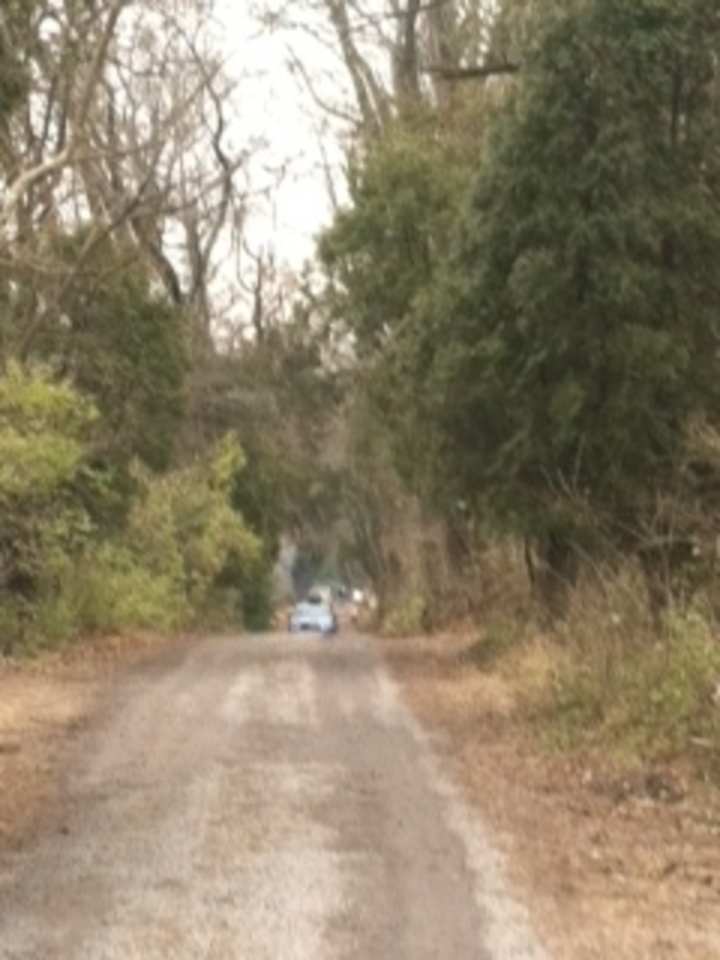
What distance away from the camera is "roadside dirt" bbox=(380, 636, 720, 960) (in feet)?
35.6

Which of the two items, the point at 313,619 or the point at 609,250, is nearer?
→ the point at 609,250

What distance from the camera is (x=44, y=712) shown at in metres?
24.0

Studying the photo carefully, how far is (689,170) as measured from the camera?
25.6m

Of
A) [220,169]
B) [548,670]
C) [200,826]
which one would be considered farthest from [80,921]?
[220,169]

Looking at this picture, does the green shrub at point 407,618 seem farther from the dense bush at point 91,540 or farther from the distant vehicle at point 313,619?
the distant vehicle at point 313,619

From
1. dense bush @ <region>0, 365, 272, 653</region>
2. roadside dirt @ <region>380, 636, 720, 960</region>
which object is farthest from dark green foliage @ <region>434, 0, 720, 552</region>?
dense bush @ <region>0, 365, 272, 653</region>

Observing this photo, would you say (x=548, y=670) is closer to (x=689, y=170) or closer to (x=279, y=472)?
(x=689, y=170)

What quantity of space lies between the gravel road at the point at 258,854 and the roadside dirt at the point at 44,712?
29 cm

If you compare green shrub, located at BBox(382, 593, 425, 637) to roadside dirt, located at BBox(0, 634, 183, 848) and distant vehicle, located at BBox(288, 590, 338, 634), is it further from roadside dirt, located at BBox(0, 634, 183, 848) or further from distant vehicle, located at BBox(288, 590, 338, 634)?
distant vehicle, located at BBox(288, 590, 338, 634)

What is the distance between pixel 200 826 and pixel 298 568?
9809 centimetres

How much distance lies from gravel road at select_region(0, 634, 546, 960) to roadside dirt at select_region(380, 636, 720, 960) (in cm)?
27

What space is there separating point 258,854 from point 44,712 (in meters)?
11.2

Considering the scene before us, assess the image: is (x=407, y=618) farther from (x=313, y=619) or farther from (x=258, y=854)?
(x=258, y=854)

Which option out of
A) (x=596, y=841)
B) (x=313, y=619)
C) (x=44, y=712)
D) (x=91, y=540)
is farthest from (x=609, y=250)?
(x=313, y=619)
